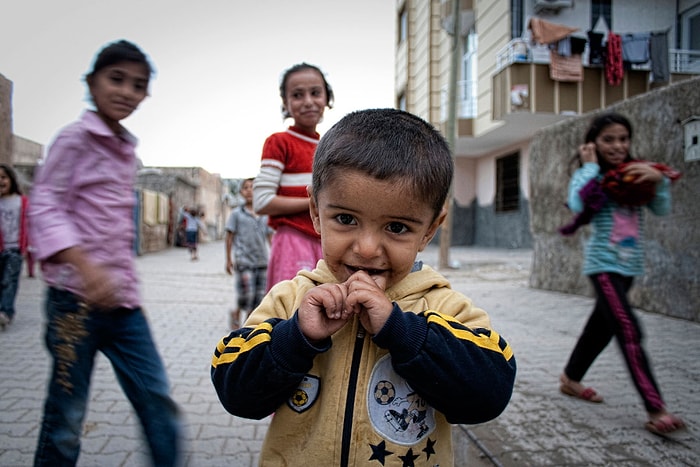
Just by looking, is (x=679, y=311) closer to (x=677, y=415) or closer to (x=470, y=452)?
(x=677, y=415)

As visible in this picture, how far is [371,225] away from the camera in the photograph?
4.05ft

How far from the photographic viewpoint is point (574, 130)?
7457 mm

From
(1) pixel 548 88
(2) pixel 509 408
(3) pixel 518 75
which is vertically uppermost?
(3) pixel 518 75

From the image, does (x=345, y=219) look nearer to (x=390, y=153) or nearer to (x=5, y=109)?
(x=390, y=153)

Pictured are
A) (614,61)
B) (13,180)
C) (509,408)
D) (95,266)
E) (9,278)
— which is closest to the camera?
(95,266)

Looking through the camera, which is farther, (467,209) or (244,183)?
(467,209)

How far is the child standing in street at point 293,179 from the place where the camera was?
2.42m

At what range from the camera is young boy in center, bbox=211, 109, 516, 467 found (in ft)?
3.97

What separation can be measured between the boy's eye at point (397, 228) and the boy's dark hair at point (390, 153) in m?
0.08

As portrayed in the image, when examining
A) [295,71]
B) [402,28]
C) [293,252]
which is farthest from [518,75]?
[402,28]

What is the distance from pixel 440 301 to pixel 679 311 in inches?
211

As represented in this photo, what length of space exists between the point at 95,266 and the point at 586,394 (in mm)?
3020

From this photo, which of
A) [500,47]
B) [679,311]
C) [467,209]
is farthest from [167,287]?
[467,209]

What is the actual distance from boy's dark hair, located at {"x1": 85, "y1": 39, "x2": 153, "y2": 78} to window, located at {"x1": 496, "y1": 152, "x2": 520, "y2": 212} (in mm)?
17308
